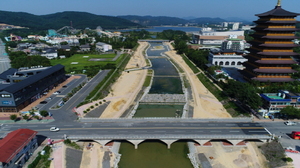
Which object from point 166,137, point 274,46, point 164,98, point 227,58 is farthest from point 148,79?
point 166,137

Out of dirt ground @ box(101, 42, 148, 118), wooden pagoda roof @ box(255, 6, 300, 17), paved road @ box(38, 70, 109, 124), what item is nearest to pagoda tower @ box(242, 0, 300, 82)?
wooden pagoda roof @ box(255, 6, 300, 17)

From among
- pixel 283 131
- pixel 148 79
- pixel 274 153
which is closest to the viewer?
pixel 274 153

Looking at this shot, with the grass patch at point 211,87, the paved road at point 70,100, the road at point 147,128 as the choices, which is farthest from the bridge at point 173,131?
the grass patch at point 211,87

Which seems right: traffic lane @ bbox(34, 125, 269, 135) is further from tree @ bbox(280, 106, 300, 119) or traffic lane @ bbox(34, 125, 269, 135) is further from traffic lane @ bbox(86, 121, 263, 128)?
tree @ bbox(280, 106, 300, 119)

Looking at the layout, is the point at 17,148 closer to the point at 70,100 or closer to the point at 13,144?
the point at 13,144

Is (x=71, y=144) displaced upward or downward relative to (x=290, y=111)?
downward

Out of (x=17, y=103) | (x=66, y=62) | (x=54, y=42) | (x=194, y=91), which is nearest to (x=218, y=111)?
(x=194, y=91)

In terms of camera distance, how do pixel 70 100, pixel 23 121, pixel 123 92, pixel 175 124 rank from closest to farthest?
pixel 175 124 → pixel 23 121 → pixel 70 100 → pixel 123 92

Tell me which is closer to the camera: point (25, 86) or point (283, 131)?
point (283, 131)
